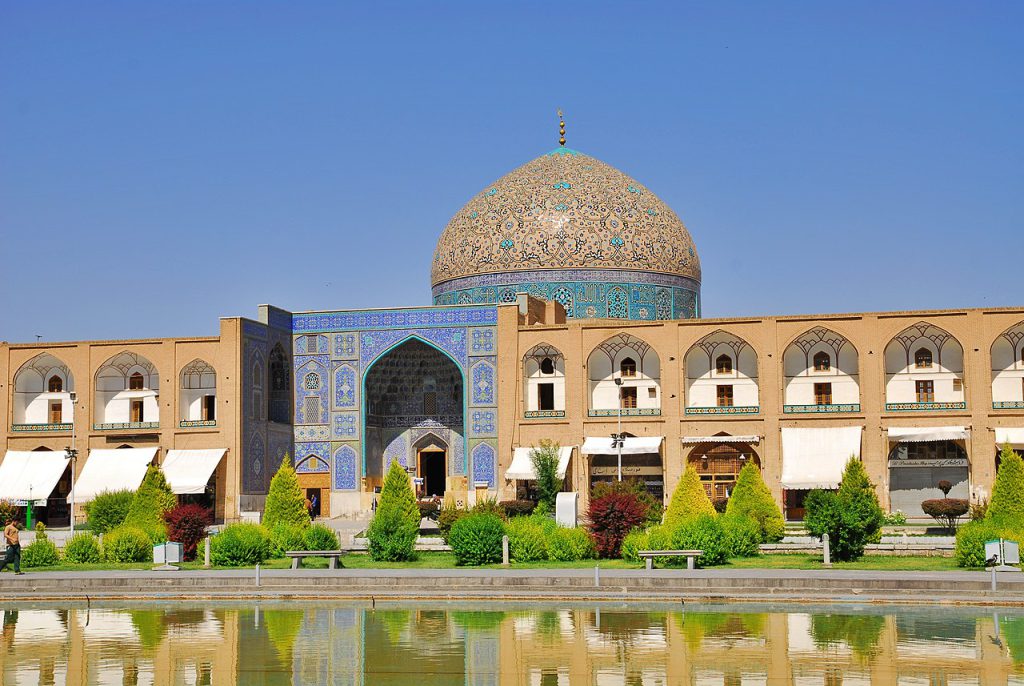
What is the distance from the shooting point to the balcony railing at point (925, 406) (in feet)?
106

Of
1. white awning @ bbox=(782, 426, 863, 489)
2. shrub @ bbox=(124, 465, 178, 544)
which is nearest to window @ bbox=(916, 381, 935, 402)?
white awning @ bbox=(782, 426, 863, 489)

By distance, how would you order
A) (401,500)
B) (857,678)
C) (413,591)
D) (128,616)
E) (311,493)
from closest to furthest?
(857,678), (128,616), (413,591), (401,500), (311,493)

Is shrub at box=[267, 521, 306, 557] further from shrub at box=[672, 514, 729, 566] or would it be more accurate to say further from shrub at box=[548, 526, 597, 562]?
shrub at box=[672, 514, 729, 566]

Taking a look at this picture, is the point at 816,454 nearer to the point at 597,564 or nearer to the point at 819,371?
the point at 819,371

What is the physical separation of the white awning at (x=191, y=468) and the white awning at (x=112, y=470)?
68 cm

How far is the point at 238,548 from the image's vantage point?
2036 centimetres

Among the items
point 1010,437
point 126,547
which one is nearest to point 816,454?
point 1010,437

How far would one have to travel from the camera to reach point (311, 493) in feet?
119

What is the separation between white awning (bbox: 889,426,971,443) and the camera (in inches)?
1255

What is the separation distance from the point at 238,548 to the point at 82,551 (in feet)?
9.49

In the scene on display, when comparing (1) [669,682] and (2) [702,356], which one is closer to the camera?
(1) [669,682]

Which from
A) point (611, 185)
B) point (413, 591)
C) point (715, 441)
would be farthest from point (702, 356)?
point (413, 591)

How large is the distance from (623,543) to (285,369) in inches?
728

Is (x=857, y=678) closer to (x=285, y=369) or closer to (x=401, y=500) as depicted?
(x=401, y=500)
